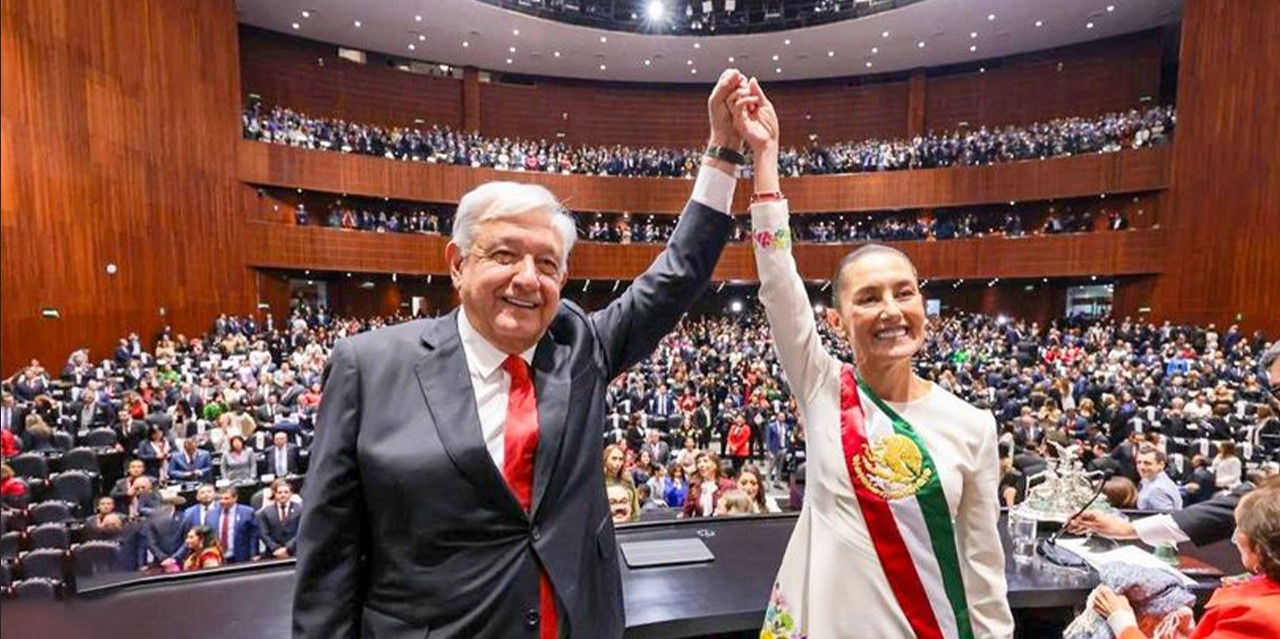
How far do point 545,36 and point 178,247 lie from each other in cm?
1107

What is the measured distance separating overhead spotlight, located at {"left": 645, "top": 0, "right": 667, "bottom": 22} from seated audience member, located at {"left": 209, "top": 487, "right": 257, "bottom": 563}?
58.5ft

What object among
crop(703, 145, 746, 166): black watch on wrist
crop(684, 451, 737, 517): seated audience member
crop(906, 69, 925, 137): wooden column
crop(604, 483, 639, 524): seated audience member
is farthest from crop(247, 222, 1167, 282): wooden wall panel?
crop(703, 145, 746, 166): black watch on wrist

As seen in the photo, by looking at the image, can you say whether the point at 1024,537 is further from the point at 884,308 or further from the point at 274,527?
the point at 274,527

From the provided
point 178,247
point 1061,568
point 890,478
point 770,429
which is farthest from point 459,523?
point 178,247

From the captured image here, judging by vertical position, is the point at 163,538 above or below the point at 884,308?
below

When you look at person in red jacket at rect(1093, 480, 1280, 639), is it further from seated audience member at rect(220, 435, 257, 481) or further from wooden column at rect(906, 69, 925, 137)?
wooden column at rect(906, 69, 925, 137)

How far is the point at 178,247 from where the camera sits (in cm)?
1417

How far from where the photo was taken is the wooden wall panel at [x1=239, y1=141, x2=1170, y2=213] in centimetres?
1709

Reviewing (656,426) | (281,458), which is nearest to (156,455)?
(281,458)

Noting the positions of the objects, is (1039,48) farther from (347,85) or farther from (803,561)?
(803,561)

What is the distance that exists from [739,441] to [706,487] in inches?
127

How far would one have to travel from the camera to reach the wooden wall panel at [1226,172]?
1471 centimetres

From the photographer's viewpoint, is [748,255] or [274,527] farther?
[748,255]

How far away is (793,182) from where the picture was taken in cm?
2123
